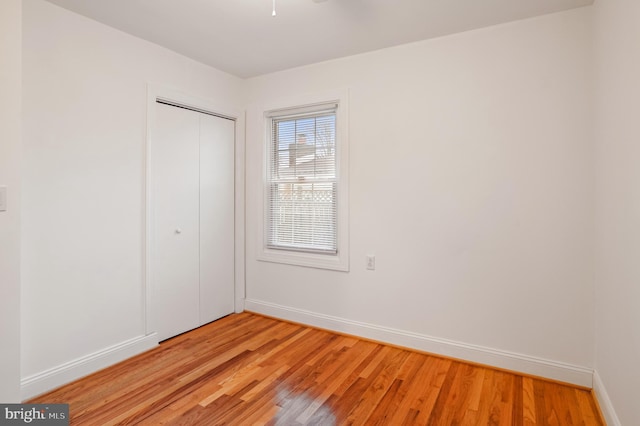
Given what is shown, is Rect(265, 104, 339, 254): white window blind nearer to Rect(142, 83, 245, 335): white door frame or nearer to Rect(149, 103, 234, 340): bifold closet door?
Rect(142, 83, 245, 335): white door frame

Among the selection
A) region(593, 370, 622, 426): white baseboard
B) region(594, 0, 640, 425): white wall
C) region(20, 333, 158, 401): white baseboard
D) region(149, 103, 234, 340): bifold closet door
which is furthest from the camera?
region(149, 103, 234, 340): bifold closet door

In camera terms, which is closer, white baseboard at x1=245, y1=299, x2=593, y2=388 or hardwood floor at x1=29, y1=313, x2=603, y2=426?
hardwood floor at x1=29, y1=313, x2=603, y2=426

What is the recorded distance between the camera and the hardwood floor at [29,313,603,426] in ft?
6.38

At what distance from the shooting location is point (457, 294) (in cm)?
267

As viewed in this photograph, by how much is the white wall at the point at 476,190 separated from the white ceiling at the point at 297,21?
0.17 meters

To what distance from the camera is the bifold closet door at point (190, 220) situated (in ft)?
9.63

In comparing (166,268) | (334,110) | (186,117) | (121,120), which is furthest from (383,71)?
(166,268)

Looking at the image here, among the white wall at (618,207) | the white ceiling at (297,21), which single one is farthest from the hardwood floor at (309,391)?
the white ceiling at (297,21)

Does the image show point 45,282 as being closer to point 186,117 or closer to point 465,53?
point 186,117

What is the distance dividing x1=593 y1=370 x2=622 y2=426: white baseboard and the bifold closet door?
3.15 metres

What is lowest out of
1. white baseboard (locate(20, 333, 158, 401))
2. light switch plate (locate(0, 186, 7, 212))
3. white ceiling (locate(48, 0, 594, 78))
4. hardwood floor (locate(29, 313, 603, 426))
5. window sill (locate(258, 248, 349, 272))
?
hardwood floor (locate(29, 313, 603, 426))

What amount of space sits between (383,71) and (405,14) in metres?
0.59

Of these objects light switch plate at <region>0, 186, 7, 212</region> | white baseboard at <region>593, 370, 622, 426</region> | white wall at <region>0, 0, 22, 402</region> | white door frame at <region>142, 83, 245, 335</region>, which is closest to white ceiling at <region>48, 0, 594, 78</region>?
white door frame at <region>142, 83, 245, 335</region>

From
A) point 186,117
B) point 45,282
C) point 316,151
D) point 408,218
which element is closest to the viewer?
point 45,282
